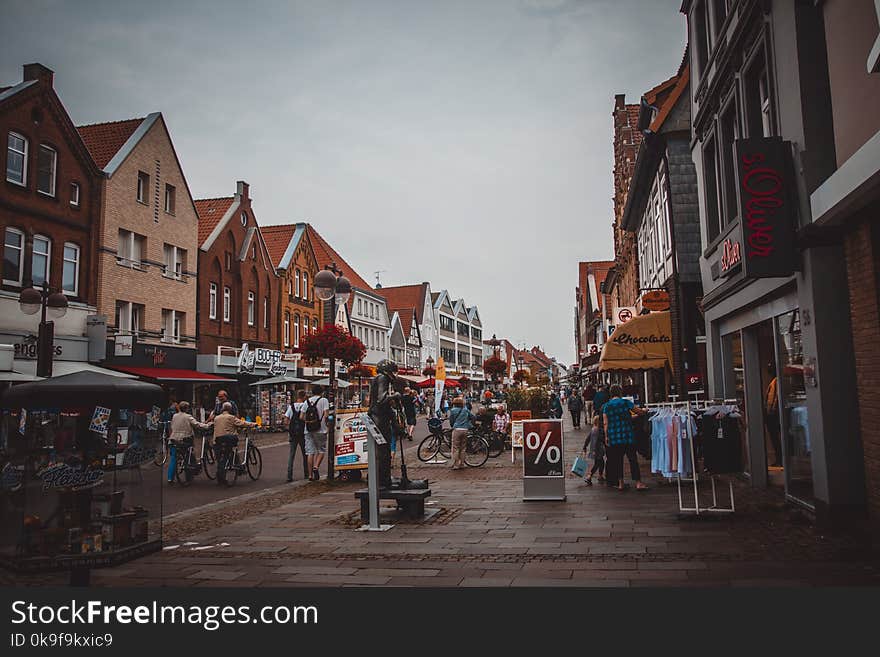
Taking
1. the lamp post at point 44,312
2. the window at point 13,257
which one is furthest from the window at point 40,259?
the lamp post at point 44,312

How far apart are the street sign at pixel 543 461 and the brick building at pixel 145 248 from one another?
1951cm

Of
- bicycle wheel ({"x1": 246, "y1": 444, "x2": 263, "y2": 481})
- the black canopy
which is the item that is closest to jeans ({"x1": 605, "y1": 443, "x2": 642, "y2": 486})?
bicycle wheel ({"x1": 246, "y1": 444, "x2": 263, "y2": 481})

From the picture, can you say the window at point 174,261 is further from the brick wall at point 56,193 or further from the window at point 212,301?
the brick wall at point 56,193

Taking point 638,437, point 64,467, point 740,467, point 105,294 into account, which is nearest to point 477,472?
point 638,437

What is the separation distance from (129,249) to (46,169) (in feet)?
16.1

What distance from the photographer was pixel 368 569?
6.84 m

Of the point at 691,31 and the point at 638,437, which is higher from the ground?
the point at 691,31

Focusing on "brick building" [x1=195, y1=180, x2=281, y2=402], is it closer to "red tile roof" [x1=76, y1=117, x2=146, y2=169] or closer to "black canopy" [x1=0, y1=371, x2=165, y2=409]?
"red tile roof" [x1=76, y1=117, x2=146, y2=169]

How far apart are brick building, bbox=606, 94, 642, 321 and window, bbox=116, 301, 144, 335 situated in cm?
2038

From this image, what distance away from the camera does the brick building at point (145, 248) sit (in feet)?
88.0

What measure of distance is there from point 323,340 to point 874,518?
47.6ft

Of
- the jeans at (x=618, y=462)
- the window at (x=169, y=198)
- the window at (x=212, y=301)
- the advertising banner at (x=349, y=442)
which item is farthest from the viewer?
the window at (x=212, y=301)

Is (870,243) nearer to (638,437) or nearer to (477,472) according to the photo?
(638,437)

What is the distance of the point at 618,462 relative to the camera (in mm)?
12352
